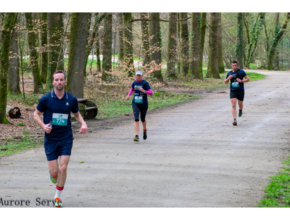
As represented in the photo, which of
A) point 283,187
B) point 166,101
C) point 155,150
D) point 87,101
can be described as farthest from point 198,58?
point 283,187

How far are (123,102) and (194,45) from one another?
47.5 feet

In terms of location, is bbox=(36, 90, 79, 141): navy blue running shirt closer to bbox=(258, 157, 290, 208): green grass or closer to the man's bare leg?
the man's bare leg

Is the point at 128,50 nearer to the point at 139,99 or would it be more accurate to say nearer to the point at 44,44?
the point at 44,44

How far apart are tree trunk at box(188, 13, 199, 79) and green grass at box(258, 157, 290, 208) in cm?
2632

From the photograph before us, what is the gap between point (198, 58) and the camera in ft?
109

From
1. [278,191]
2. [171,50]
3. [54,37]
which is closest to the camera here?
[278,191]

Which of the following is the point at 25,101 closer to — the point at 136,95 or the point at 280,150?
the point at 136,95

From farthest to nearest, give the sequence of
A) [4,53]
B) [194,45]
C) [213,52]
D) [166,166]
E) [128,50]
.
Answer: [213,52] → [194,45] → [128,50] → [4,53] → [166,166]

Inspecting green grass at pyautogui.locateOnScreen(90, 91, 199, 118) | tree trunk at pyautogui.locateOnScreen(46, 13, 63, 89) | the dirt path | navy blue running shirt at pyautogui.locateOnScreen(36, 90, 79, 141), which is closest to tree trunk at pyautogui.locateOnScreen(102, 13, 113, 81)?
green grass at pyautogui.locateOnScreen(90, 91, 199, 118)

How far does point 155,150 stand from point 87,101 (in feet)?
22.7

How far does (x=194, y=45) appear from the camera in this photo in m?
32.7

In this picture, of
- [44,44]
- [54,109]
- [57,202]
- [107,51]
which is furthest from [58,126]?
[107,51]

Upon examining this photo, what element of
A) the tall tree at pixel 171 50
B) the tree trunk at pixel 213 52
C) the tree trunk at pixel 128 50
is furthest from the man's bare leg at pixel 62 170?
the tree trunk at pixel 213 52

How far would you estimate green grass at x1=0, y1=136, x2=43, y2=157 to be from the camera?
9586 millimetres
